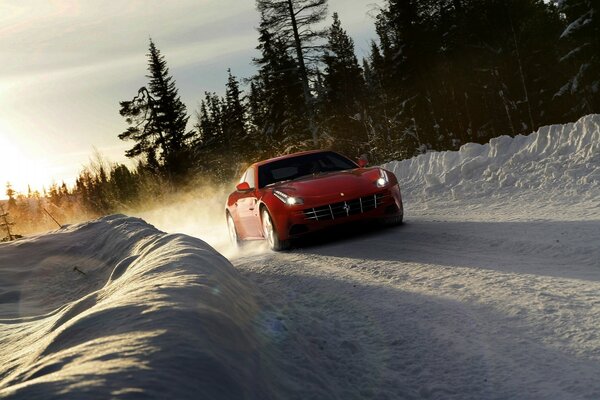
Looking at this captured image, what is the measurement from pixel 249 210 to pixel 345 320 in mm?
5220

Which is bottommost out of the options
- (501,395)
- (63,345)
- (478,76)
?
(501,395)

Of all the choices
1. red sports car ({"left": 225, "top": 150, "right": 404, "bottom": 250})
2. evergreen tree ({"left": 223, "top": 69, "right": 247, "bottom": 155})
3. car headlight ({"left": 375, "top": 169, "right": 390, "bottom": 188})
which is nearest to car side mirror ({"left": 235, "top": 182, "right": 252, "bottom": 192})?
red sports car ({"left": 225, "top": 150, "right": 404, "bottom": 250})

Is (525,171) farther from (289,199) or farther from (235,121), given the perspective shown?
(235,121)

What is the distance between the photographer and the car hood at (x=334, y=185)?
24.4ft

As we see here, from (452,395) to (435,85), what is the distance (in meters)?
41.8

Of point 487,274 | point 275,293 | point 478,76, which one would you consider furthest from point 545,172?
point 478,76

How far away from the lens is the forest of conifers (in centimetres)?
2806

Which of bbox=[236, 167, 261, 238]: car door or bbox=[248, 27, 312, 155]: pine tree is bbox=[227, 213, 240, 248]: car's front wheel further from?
bbox=[248, 27, 312, 155]: pine tree

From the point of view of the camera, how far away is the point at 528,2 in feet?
109

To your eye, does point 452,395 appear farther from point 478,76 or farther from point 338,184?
point 478,76

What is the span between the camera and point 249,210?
28.7 feet

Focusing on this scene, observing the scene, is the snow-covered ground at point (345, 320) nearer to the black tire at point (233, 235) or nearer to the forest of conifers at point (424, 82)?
the black tire at point (233, 235)

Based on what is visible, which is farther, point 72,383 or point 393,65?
point 393,65

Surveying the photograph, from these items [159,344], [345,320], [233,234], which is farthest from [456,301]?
[233,234]
